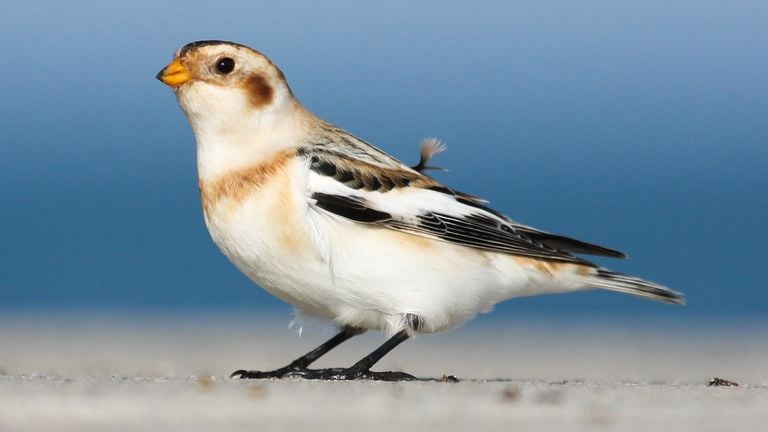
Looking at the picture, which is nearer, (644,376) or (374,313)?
(374,313)

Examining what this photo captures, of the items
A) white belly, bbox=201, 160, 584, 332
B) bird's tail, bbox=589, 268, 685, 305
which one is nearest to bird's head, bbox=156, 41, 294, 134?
white belly, bbox=201, 160, 584, 332

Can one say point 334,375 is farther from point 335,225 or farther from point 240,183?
point 240,183

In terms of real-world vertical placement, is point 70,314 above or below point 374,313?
above

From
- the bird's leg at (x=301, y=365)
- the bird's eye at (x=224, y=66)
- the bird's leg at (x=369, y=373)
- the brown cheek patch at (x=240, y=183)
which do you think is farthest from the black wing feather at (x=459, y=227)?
the bird's eye at (x=224, y=66)

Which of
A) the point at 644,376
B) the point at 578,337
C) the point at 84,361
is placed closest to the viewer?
the point at 644,376

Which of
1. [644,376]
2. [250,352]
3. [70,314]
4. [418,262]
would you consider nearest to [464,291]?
[418,262]

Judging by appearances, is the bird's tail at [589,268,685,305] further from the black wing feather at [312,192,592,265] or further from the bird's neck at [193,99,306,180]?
the bird's neck at [193,99,306,180]

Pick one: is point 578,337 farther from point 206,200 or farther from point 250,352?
point 206,200

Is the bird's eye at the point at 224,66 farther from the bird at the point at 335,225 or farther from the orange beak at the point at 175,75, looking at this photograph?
the orange beak at the point at 175,75
